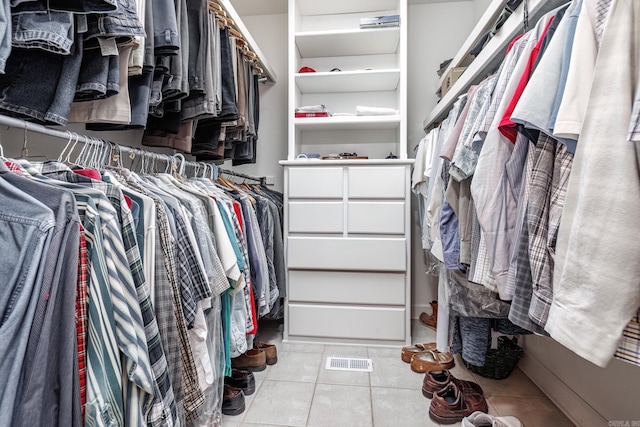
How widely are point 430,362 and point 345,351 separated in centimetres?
52

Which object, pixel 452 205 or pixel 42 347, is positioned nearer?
pixel 42 347

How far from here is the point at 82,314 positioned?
2.22 feet

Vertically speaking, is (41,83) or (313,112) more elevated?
(313,112)

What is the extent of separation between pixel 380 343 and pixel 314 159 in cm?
128

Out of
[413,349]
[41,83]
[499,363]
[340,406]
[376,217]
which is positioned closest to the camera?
[41,83]

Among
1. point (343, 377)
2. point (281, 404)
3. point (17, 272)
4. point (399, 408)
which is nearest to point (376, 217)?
point (343, 377)

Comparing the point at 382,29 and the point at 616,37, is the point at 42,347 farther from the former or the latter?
the point at 382,29

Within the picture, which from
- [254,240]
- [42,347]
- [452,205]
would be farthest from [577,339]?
[254,240]

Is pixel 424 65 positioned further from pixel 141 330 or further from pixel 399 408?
pixel 141 330

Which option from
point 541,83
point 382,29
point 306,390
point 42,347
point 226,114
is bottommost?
point 306,390

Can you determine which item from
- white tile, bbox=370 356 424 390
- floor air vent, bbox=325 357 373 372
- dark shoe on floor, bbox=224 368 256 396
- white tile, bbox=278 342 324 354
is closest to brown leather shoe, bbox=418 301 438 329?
white tile, bbox=370 356 424 390

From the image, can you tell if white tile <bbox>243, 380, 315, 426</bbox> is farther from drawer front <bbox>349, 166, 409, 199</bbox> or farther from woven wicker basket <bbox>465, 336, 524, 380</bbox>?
drawer front <bbox>349, 166, 409, 199</bbox>

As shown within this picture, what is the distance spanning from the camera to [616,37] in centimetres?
53

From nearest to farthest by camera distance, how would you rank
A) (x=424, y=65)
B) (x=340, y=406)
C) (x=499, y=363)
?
(x=340, y=406)
(x=499, y=363)
(x=424, y=65)
